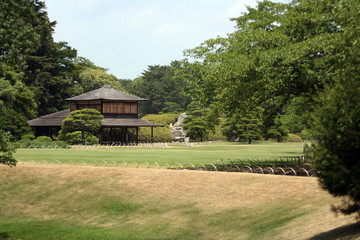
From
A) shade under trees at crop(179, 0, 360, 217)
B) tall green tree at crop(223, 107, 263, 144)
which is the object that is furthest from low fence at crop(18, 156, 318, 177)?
tall green tree at crop(223, 107, 263, 144)

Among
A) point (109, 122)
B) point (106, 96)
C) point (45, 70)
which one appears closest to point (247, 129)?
point (106, 96)

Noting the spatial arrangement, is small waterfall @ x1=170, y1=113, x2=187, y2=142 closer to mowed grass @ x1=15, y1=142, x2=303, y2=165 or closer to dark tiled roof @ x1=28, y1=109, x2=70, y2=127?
dark tiled roof @ x1=28, y1=109, x2=70, y2=127

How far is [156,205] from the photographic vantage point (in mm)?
21062

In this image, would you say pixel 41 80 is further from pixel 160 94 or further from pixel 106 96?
pixel 160 94

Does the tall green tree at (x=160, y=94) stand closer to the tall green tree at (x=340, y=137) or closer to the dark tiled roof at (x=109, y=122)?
the dark tiled roof at (x=109, y=122)

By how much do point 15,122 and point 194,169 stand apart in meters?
35.4

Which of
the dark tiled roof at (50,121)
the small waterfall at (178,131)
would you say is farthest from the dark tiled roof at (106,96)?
the small waterfall at (178,131)

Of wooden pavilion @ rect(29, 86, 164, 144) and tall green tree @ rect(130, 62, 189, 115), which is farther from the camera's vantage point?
tall green tree @ rect(130, 62, 189, 115)

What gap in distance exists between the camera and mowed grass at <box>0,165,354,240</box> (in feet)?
54.3

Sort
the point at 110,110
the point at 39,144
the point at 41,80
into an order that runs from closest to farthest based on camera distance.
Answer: the point at 39,144
the point at 110,110
the point at 41,80

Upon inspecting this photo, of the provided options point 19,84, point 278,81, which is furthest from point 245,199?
point 19,84

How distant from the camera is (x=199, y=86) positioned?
26.5m

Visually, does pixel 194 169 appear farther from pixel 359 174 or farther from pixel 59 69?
pixel 59 69

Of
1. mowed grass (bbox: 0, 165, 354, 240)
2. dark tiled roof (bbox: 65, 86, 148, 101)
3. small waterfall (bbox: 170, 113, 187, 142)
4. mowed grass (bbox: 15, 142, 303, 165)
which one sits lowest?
mowed grass (bbox: 0, 165, 354, 240)
